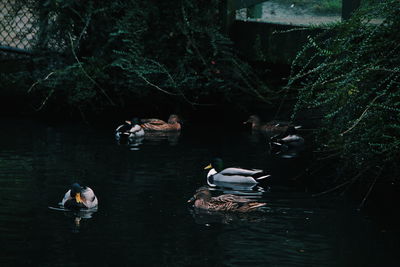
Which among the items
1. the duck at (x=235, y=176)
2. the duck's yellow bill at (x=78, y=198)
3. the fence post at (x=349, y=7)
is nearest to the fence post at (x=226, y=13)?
the fence post at (x=349, y=7)

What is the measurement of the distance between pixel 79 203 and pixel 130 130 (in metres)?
5.30

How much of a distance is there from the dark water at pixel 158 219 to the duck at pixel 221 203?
139 millimetres

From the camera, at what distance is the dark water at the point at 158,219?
851cm

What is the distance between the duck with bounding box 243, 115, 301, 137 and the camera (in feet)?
53.4

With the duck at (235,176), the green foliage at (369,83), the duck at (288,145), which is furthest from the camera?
the duck at (288,145)

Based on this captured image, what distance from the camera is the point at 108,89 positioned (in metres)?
16.8

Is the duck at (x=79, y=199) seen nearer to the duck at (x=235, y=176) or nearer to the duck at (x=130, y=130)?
the duck at (x=235, y=176)

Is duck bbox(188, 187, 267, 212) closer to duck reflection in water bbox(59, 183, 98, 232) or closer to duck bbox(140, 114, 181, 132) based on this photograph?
duck reflection in water bbox(59, 183, 98, 232)

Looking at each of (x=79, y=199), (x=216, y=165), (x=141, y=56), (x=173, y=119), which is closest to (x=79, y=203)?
(x=79, y=199)

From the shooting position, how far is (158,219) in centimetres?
984

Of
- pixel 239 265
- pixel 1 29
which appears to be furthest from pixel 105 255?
pixel 1 29

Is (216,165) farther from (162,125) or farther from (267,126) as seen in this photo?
(267,126)

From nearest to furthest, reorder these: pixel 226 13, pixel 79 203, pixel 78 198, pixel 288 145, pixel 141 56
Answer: pixel 79 203, pixel 78 198, pixel 288 145, pixel 141 56, pixel 226 13

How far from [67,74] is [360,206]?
299 inches
